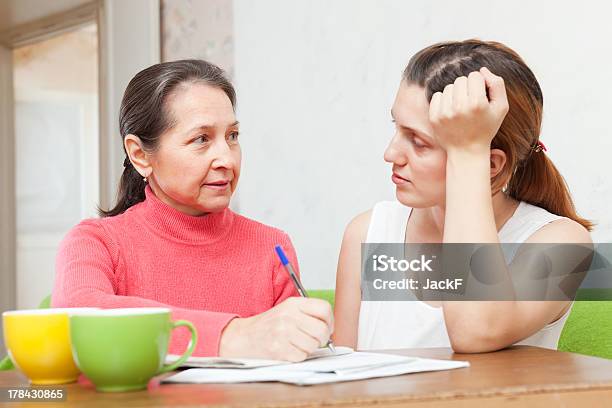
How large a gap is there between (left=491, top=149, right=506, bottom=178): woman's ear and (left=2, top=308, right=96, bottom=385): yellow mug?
677 mm

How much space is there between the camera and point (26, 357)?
0.79 meters

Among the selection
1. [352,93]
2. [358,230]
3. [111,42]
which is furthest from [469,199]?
[111,42]

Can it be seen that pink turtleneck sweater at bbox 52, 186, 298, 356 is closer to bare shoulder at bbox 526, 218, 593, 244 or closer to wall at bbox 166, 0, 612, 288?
bare shoulder at bbox 526, 218, 593, 244

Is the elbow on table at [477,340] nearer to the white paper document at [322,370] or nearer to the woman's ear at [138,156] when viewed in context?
the white paper document at [322,370]

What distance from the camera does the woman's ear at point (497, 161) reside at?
1236mm

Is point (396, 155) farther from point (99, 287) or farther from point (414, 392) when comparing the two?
point (414, 392)

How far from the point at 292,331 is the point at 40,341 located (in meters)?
0.24

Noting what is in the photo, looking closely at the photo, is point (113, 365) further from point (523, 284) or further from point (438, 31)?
point (438, 31)

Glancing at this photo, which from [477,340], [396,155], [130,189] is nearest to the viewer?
[477,340]

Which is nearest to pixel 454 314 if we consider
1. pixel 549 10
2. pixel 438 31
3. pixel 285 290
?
pixel 285 290

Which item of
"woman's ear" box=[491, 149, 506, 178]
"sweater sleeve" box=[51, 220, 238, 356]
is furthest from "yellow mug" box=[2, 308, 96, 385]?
"woman's ear" box=[491, 149, 506, 178]

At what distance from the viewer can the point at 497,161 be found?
4.09ft

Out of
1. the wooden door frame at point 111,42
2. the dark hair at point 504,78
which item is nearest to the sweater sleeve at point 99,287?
the dark hair at point 504,78

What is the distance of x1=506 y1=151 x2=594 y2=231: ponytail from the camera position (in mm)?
1317
